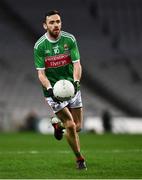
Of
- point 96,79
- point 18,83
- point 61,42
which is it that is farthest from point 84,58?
point 61,42

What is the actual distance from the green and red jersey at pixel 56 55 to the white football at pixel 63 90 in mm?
405

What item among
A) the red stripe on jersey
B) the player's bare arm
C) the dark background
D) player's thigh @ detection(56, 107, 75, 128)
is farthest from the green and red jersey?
the dark background

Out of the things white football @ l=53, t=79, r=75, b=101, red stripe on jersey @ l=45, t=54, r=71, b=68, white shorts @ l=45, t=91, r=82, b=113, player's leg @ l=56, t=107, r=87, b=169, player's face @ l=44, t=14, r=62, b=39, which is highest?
player's face @ l=44, t=14, r=62, b=39

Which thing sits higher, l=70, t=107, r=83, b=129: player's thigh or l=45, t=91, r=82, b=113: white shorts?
l=45, t=91, r=82, b=113: white shorts

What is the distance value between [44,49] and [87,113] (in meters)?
22.2

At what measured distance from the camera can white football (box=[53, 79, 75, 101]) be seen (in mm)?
8820

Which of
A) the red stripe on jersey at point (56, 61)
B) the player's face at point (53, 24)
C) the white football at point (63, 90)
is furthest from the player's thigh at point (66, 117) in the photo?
the player's face at point (53, 24)

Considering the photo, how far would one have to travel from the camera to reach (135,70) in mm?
32531

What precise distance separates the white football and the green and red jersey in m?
0.40

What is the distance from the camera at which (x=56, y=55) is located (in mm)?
9258

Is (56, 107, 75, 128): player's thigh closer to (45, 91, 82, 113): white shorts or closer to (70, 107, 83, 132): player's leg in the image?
(45, 91, 82, 113): white shorts

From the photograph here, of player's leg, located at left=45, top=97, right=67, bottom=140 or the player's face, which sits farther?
player's leg, located at left=45, top=97, right=67, bottom=140

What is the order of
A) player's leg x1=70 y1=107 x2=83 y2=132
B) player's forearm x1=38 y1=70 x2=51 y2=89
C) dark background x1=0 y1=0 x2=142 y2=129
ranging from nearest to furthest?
player's forearm x1=38 y1=70 x2=51 y2=89 < player's leg x1=70 y1=107 x2=83 y2=132 < dark background x1=0 y1=0 x2=142 y2=129

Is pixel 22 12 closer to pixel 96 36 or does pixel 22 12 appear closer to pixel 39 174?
pixel 96 36
